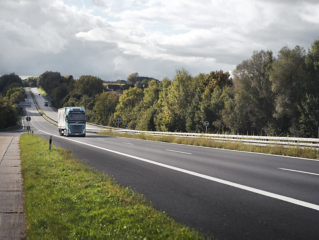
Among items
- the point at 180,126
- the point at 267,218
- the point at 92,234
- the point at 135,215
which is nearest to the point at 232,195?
the point at 267,218

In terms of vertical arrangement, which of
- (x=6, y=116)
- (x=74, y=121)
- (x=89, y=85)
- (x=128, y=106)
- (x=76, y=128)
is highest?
(x=89, y=85)

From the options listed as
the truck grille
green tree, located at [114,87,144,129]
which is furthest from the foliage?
the truck grille

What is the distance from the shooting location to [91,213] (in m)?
6.07

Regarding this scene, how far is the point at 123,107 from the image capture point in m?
120

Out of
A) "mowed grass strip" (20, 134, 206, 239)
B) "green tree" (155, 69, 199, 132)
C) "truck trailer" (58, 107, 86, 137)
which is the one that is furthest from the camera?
"green tree" (155, 69, 199, 132)

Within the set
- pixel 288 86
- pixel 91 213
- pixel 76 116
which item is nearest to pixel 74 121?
pixel 76 116

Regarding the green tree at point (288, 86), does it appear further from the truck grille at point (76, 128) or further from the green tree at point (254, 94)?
the truck grille at point (76, 128)

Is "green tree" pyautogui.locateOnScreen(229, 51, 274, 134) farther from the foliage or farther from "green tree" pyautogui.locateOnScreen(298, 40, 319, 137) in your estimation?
the foliage

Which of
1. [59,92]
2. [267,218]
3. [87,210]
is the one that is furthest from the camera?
[59,92]

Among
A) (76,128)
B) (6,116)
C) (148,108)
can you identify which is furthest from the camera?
(148,108)

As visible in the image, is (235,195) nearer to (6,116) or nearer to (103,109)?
(6,116)

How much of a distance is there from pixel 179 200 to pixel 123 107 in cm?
11386

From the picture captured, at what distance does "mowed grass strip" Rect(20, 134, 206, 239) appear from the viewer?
5047 millimetres

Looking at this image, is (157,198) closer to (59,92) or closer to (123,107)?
(123,107)
